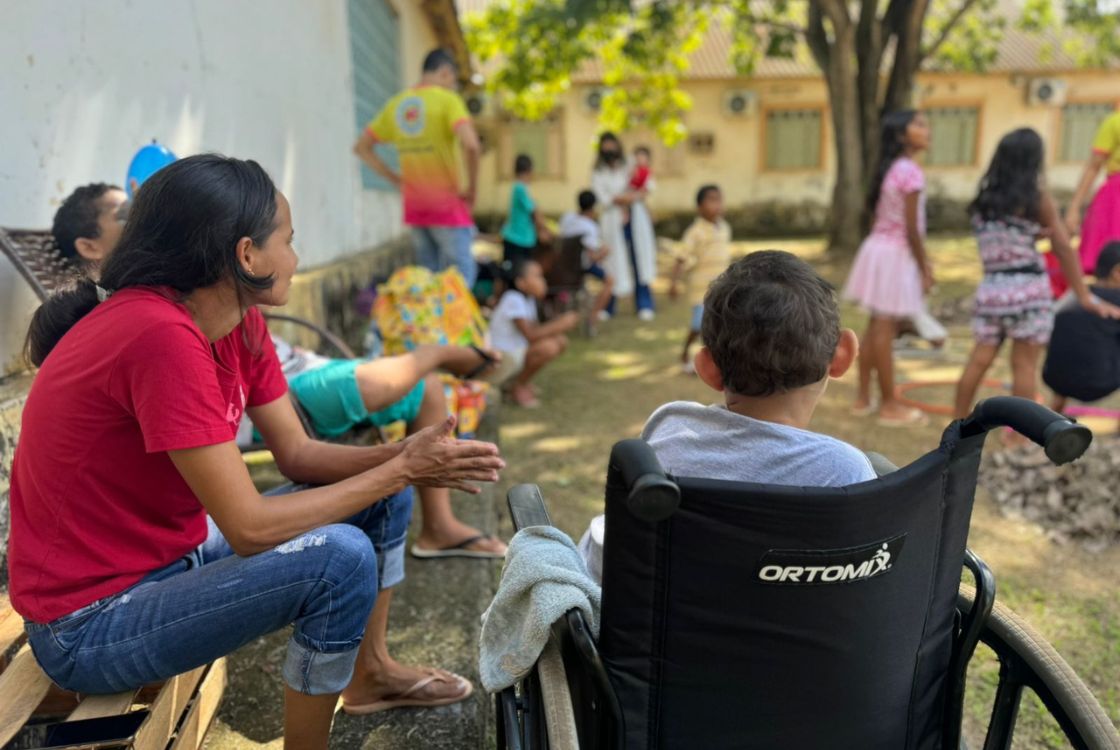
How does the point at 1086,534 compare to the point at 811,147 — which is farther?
the point at 811,147

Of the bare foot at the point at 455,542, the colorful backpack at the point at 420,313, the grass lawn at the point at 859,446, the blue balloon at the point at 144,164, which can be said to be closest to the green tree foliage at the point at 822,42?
the grass lawn at the point at 859,446

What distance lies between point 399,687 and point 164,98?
2531 millimetres

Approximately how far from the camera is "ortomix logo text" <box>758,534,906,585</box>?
1.16 meters

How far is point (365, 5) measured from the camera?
7.95 metres

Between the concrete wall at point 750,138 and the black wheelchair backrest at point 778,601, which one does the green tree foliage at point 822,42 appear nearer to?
the concrete wall at point 750,138

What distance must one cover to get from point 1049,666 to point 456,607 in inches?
67.6

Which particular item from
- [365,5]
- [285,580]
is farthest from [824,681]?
[365,5]

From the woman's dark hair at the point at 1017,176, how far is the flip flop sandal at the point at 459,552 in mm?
2928

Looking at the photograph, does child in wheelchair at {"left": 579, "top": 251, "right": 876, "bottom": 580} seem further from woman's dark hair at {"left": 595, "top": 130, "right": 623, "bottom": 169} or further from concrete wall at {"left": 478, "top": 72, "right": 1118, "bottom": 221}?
concrete wall at {"left": 478, "top": 72, "right": 1118, "bottom": 221}

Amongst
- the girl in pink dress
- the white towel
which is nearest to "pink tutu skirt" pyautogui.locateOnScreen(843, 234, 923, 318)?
the girl in pink dress

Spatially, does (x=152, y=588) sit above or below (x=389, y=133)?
below

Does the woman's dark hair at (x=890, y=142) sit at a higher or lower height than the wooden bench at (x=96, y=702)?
higher

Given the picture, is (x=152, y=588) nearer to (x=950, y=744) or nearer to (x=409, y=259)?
(x=950, y=744)

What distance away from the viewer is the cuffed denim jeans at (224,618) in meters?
1.49
